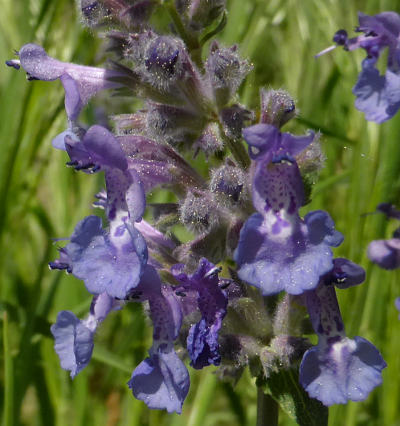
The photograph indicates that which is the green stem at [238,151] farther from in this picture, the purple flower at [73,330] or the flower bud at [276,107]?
the purple flower at [73,330]

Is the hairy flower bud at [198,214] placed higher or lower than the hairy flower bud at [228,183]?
lower

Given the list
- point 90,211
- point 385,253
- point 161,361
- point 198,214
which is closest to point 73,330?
point 161,361

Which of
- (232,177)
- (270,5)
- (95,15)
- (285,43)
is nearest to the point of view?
(232,177)

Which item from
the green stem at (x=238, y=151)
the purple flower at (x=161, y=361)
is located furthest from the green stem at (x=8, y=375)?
the green stem at (x=238, y=151)

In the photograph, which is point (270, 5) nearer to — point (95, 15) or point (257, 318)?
point (95, 15)

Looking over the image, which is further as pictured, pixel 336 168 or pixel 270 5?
pixel 270 5

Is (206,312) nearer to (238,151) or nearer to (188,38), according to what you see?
(238,151)

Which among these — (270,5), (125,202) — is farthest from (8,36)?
(125,202)
